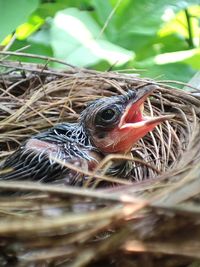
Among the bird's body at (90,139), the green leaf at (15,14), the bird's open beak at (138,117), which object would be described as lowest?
the bird's body at (90,139)

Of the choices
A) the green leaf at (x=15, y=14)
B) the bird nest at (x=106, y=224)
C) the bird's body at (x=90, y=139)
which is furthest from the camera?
the green leaf at (x=15, y=14)

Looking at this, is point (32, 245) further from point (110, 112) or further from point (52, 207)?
point (110, 112)

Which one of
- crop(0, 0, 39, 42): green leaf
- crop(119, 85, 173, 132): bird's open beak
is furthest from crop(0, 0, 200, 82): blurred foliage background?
crop(119, 85, 173, 132): bird's open beak

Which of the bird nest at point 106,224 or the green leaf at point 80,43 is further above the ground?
the green leaf at point 80,43

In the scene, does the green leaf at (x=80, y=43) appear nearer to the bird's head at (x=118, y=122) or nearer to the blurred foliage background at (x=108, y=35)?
the blurred foliage background at (x=108, y=35)

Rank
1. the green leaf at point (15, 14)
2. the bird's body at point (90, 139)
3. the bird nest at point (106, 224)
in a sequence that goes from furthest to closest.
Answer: the green leaf at point (15, 14), the bird's body at point (90, 139), the bird nest at point (106, 224)

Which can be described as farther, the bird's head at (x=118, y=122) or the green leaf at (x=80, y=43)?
the green leaf at (x=80, y=43)

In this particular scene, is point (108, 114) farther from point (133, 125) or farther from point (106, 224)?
point (106, 224)

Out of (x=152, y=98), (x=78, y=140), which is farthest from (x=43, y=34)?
(x=78, y=140)

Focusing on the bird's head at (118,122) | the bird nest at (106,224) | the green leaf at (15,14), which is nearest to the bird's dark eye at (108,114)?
the bird's head at (118,122)
